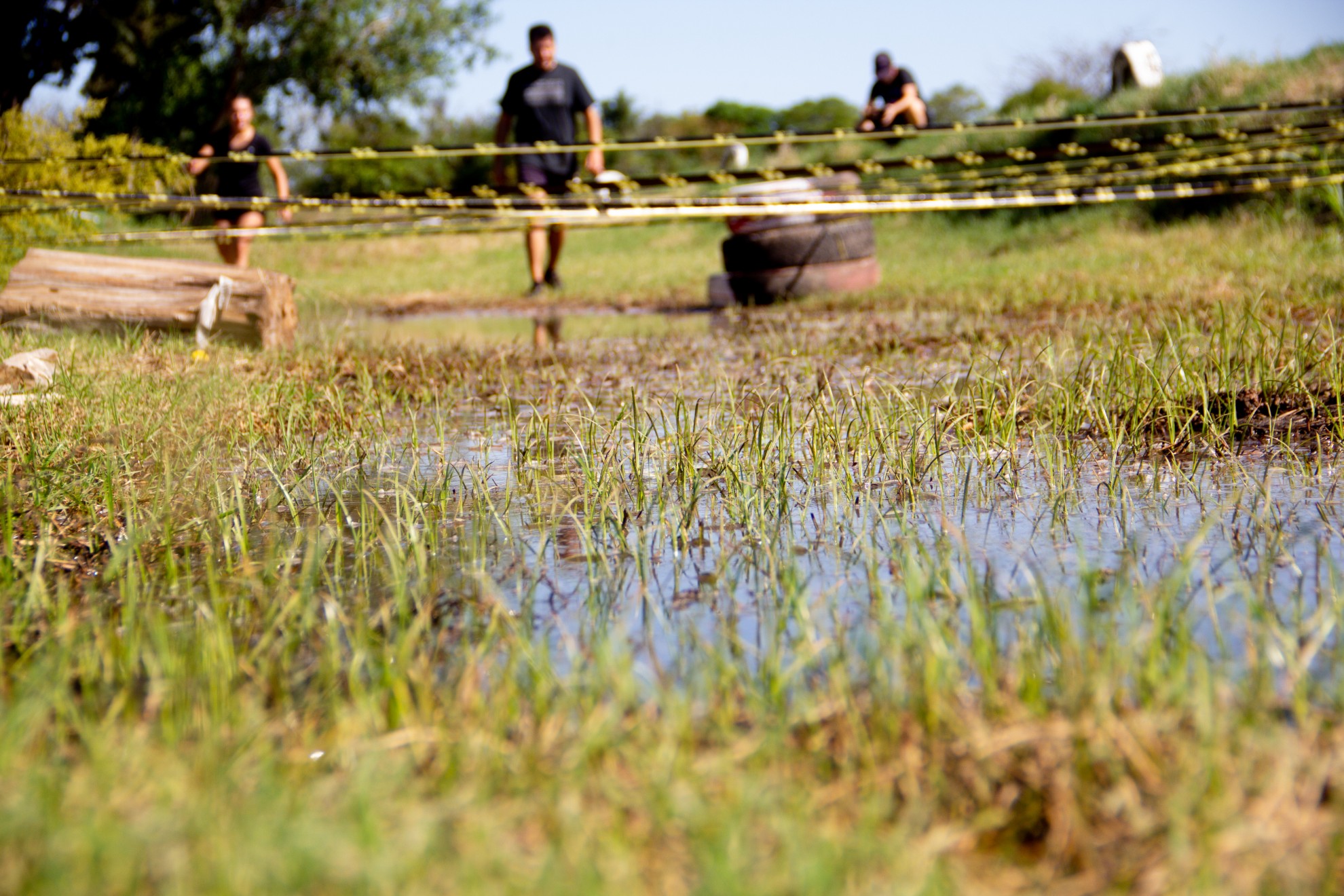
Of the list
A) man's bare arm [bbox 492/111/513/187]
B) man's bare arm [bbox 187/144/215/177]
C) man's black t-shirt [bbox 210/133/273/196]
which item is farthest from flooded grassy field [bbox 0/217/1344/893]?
man's black t-shirt [bbox 210/133/273/196]

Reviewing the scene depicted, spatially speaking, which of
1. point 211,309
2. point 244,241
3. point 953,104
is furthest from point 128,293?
point 953,104

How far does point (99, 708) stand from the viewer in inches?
72.1

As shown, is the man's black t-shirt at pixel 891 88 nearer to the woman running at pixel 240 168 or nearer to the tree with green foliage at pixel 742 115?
the woman running at pixel 240 168

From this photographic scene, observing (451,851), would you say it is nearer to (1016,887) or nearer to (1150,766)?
(1016,887)

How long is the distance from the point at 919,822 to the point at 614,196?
755 cm

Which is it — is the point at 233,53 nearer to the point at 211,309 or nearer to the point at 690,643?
the point at 211,309

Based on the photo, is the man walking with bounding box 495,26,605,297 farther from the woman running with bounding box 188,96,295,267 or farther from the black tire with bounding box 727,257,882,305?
the woman running with bounding box 188,96,295,267

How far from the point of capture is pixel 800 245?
10.2 m

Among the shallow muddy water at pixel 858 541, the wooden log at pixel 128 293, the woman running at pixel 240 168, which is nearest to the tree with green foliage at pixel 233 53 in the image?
the woman running at pixel 240 168

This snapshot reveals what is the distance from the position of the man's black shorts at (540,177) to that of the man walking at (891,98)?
4846mm

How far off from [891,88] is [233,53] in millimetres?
20042

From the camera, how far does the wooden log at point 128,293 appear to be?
6.50 metres

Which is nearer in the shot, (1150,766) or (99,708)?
(1150,766)

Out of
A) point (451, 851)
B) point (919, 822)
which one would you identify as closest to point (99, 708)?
point (451, 851)
